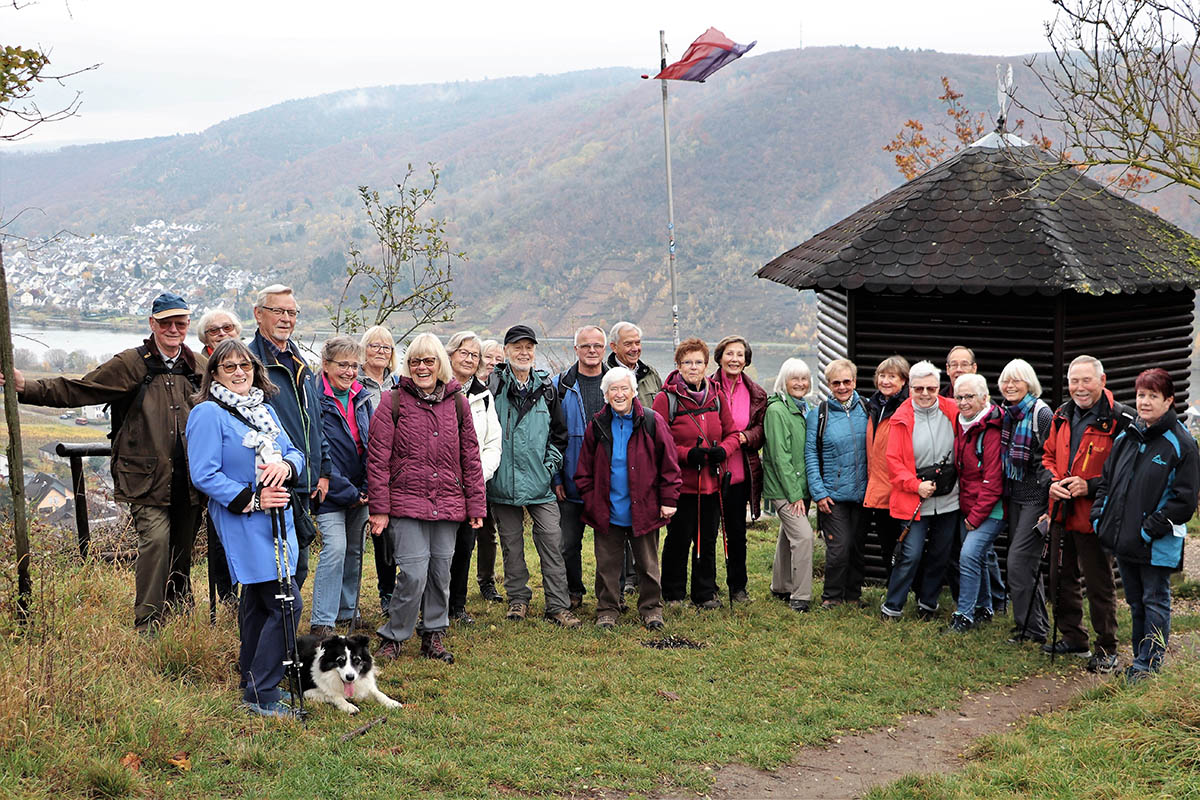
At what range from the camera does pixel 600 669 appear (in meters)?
5.83

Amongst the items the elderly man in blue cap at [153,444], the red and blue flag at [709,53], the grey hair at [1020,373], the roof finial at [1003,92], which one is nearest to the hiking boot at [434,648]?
the elderly man in blue cap at [153,444]

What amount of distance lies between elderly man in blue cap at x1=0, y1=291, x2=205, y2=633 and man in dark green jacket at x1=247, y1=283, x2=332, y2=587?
446 millimetres

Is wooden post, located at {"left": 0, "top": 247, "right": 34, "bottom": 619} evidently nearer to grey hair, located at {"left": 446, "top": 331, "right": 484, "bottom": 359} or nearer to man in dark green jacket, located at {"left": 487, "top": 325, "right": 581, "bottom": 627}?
grey hair, located at {"left": 446, "top": 331, "right": 484, "bottom": 359}

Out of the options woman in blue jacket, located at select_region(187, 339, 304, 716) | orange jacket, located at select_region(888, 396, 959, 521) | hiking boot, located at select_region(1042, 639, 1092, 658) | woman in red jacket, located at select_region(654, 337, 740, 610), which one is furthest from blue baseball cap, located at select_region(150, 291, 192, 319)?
hiking boot, located at select_region(1042, 639, 1092, 658)

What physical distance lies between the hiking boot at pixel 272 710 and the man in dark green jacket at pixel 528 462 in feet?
6.92

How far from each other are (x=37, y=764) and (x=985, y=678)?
201 inches

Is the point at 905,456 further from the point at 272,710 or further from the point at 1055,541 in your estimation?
the point at 272,710

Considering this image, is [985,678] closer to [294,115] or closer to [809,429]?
[809,429]

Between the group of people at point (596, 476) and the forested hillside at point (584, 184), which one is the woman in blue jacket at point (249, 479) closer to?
the group of people at point (596, 476)

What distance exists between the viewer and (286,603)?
463 centimetres

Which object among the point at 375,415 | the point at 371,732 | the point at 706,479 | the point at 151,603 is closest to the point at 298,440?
the point at 375,415

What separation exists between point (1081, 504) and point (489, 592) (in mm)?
4195

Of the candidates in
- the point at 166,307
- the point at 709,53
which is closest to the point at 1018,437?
the point at 166,307

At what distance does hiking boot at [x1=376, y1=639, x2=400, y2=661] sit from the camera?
5.79 meters
